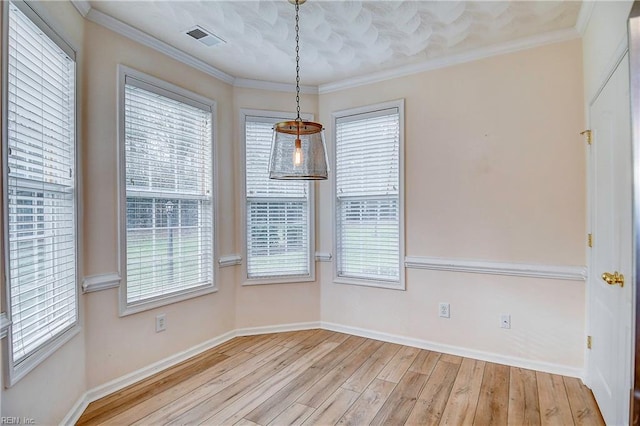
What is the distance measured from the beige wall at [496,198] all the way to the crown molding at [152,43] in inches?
61.6

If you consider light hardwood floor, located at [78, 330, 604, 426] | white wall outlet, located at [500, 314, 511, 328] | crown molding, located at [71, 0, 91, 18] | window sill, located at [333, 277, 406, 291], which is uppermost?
crown molding, located at [71, 0, 91, 18]

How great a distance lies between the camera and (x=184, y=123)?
3020mm

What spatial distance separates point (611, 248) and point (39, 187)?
10.5 ft

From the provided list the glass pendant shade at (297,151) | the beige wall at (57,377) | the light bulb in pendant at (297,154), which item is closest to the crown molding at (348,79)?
the beige wall at (57,377)

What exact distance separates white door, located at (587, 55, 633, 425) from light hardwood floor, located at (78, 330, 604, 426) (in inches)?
13.6

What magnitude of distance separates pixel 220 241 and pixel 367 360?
1777 mm

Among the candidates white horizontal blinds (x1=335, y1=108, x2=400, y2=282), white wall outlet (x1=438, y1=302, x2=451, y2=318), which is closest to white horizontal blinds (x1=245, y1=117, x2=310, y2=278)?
white horizontal blinds (x1=335, y1=108, x2=400, y2=282)

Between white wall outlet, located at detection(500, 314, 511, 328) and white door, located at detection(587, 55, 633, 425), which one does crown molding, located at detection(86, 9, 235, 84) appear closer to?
white door, located at detection(587, 55, 633, 425)

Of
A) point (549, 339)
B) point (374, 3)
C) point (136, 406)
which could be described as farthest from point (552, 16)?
point (136, 406)

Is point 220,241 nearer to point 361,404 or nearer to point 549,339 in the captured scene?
point 361,404

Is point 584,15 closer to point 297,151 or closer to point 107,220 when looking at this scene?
point 297,151

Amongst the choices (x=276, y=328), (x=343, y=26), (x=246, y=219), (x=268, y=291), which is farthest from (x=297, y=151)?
(x=276, y=328)

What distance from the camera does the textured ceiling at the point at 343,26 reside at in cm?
232

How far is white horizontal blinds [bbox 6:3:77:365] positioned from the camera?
1.61 meters
